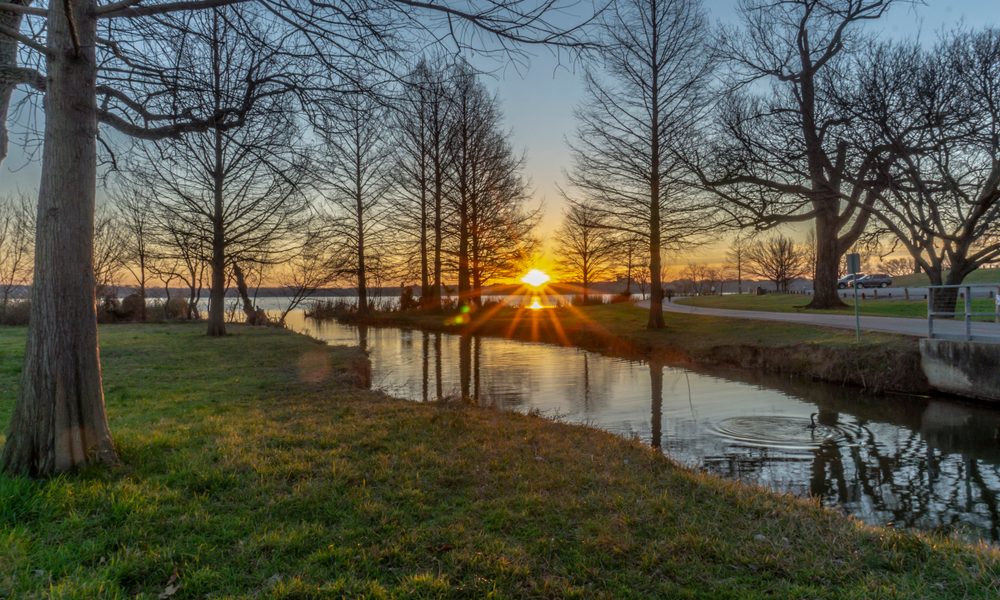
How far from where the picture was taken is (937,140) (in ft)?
47.0

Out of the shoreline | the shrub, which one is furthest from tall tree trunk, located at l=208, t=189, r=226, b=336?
the shrub

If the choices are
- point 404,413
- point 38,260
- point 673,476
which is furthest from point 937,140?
point 38,260

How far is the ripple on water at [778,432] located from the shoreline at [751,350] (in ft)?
13.1

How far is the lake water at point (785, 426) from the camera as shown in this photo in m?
5.88

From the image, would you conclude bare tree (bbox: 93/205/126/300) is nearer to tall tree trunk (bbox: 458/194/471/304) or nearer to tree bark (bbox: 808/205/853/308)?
tall tree trunk (bbox: 458/194/471/304)

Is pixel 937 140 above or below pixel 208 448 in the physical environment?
above

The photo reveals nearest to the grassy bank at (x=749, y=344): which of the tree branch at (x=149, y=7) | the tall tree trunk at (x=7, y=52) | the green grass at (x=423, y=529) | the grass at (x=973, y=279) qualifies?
the green grass at (x=423, y=529)

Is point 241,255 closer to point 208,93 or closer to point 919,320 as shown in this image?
point 208,93

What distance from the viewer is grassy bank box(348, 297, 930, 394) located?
37.8 feet

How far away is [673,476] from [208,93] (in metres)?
5.92

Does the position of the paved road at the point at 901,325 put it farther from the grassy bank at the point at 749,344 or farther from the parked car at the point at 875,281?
the parked car at the point at 875,281

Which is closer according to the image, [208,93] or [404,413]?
[208,93]

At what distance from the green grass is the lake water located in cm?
201

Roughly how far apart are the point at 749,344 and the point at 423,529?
547 inches
